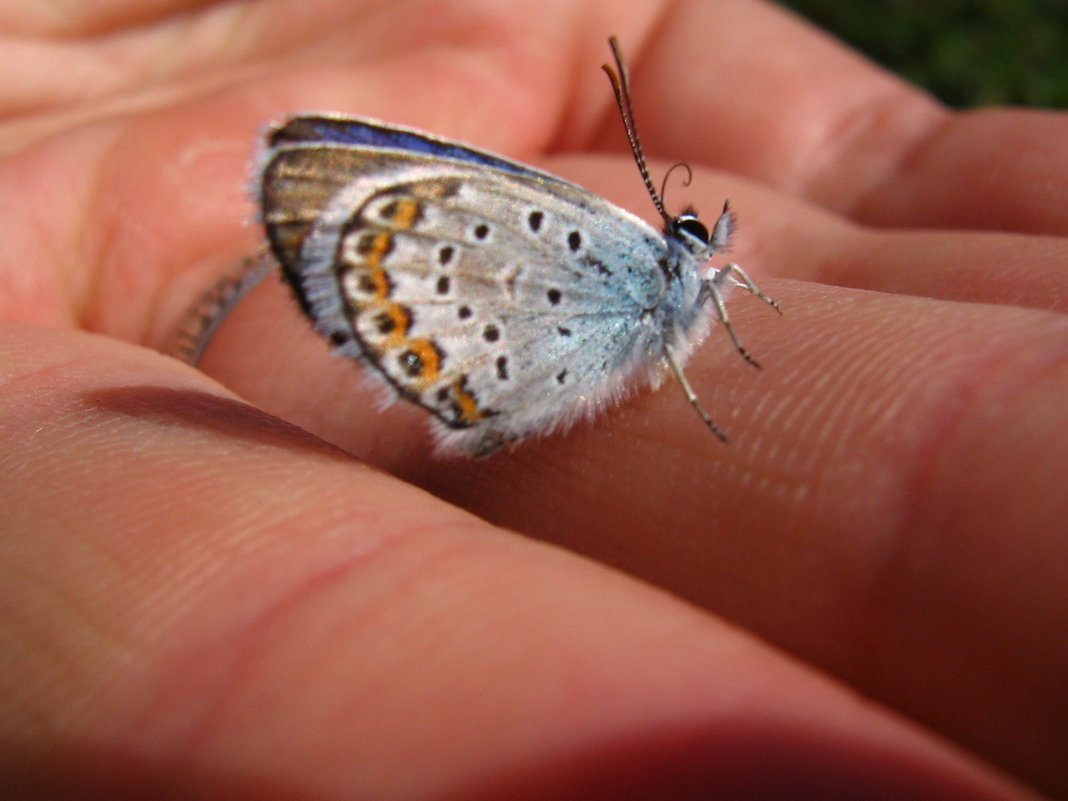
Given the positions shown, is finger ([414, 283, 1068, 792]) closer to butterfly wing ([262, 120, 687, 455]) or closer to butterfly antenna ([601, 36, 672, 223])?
butterfly wing ([262, 120, 687, 455])

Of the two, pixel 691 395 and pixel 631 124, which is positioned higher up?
pixel 631 124

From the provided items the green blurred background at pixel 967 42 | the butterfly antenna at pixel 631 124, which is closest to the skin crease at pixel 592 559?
the butterfly antenna at pixel 631 124

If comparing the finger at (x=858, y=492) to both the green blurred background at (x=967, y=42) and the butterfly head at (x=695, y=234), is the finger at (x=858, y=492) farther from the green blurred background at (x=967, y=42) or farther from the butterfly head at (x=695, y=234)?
the green blurred background at (x=967, y=42)

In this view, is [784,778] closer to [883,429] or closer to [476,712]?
[476,712]

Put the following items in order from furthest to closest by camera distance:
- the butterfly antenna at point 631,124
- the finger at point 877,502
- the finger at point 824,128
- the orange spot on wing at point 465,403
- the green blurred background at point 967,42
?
the green blurred background at point 967,42, the finger at point 824,128, the butterfly antenna at point 631,124, the orange spot on wing at point 465,403, the finger at point 877,502

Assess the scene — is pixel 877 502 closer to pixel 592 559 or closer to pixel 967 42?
pixel 592 559

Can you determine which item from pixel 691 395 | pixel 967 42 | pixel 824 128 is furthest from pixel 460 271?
pixel 967 42
